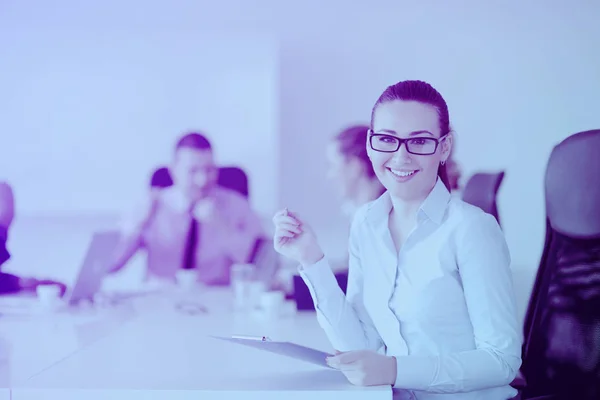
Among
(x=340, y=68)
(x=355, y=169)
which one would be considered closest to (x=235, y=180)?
(x=340, y=68)

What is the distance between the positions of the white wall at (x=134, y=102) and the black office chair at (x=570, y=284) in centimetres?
216

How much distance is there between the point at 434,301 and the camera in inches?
45.0

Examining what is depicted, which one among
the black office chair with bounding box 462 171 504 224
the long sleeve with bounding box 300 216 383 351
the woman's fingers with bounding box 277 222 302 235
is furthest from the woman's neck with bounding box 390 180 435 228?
the black office chair with bounding box 462 171 504 224

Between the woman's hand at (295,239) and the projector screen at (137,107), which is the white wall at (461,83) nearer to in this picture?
the projector screen at (137,107)

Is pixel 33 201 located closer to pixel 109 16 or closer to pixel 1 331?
pixel 109 16

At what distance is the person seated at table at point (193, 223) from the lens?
337cm

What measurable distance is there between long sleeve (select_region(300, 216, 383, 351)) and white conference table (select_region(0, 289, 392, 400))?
0.09 metres

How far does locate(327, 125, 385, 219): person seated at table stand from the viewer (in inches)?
81.1

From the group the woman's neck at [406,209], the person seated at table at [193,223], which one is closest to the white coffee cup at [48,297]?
the woman's neck at [406,209]

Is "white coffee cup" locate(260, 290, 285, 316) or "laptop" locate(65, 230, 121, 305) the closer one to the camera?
"white coffee cup" locate(260, 290, 285, 316)

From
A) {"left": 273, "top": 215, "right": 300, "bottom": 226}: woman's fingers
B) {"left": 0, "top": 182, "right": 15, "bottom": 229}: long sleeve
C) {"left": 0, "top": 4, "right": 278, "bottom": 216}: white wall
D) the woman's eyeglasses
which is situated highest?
{"left": 0, "top": 4, "right": 278, "bottom": 216}: white wall

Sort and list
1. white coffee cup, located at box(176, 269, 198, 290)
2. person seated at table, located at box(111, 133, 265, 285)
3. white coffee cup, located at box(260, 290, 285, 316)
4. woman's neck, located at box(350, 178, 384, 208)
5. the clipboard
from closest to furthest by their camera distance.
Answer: the clipboard, white coffee cup, located at box(260, 290, 285, 316), woman's neck, located at box(350, 178, 384, 208), white coffee cup, located at box(176, 269, 198, 290), person seated at table, located at box(111, 133, 265, 285)

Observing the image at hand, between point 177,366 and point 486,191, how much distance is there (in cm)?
97

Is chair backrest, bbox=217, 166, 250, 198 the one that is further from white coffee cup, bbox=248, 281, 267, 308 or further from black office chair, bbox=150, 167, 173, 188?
white coffee cup, bbox=248, 281, 267, 308
